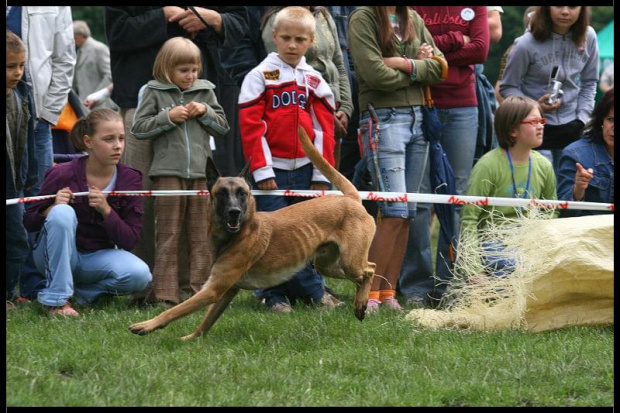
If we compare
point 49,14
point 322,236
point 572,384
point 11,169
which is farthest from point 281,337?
point 49,14

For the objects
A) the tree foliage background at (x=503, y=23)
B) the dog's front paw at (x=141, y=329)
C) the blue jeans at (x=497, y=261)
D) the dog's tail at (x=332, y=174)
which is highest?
the tree foliage background at (x=503, y=23)

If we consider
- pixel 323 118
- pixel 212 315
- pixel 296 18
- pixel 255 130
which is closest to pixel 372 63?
pixel 323 118

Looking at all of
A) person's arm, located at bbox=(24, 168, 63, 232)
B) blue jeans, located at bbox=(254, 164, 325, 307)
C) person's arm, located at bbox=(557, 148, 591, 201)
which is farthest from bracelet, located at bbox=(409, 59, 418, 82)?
person's arm, located at bbox=(24, 168, 63, 232)

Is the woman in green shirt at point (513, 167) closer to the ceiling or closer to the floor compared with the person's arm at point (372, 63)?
closer to the floor

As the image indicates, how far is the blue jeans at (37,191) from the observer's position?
7812 mm

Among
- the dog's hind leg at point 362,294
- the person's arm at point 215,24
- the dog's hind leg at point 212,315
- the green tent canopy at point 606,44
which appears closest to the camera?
the dog's hind leg at point 212,315

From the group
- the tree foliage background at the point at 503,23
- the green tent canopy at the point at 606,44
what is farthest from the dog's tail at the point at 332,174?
the tree foliage background at the point at 503,23

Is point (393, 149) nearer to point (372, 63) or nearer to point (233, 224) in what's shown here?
point (372, 63)

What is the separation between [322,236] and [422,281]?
1.86m

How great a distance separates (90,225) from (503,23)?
18.6 m

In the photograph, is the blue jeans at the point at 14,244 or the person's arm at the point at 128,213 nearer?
the person's arm at the point at 128,213

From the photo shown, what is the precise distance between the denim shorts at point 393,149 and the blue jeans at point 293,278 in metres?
0.50

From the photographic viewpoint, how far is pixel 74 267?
7430mm

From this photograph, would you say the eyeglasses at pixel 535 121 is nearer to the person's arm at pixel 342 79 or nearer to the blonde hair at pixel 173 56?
the person's arm at pixel 342 79
